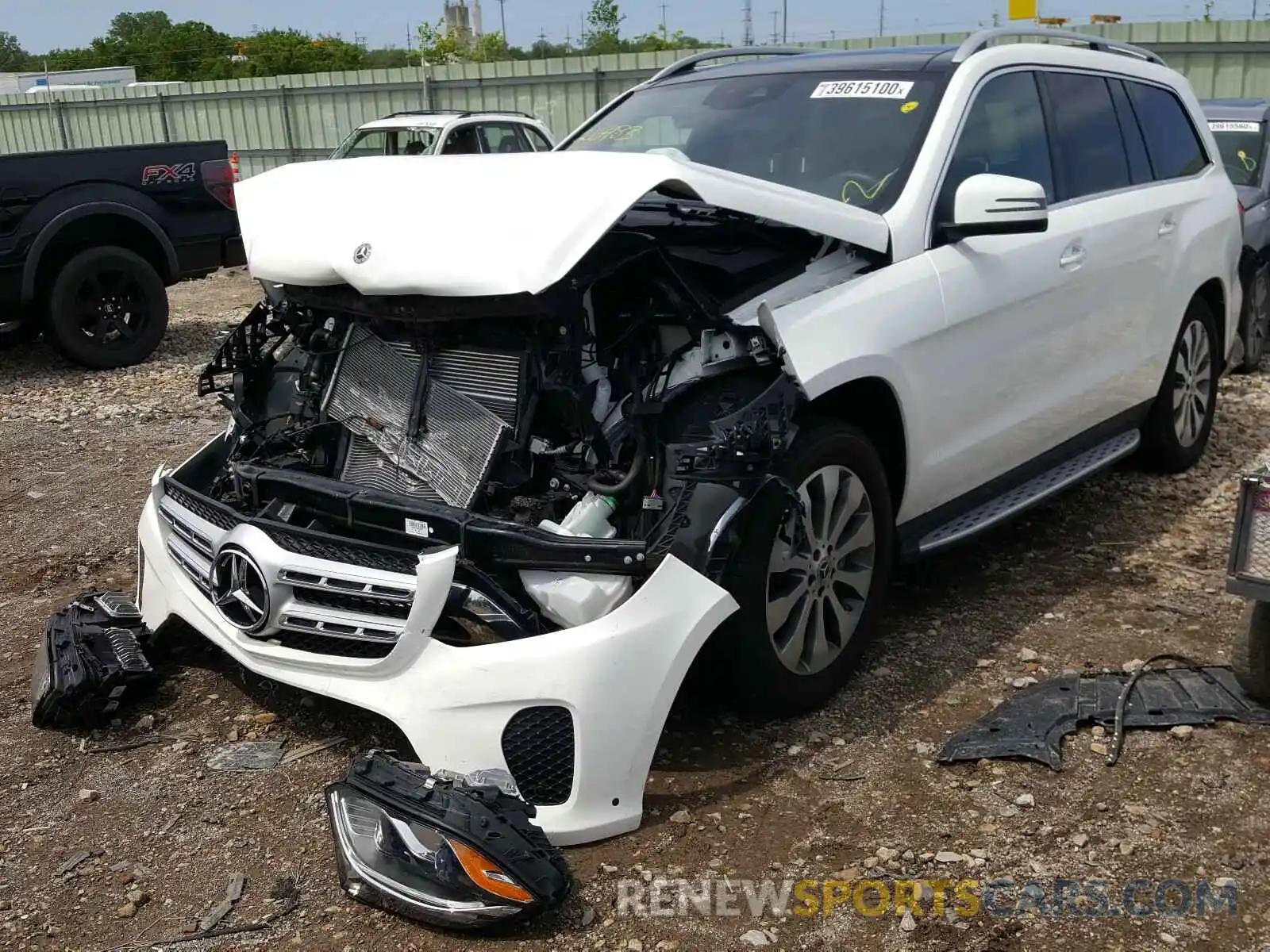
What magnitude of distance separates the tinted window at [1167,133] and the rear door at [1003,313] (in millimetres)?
1003

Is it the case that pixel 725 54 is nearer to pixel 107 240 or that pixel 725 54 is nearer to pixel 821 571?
pixel 821 571

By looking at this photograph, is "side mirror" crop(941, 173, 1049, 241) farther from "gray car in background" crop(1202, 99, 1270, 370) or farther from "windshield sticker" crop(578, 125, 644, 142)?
"gray car in background" crop(1202, 99, 1270, 370)

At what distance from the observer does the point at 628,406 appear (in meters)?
3.45

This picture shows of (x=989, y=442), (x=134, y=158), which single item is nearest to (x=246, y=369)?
(x=989, y=442)

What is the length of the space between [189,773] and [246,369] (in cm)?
149

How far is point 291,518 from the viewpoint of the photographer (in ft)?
12.1

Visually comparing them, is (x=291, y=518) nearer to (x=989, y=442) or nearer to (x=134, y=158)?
(x=989, y=442)

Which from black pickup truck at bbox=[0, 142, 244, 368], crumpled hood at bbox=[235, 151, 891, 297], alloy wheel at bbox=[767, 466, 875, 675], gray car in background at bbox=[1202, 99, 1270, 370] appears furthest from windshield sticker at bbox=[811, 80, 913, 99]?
black pickup truck at bbox=[0, 142, 244, 368]

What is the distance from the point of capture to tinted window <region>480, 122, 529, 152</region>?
13.4 m

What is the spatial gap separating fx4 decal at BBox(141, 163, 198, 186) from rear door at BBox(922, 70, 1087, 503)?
6827 mm

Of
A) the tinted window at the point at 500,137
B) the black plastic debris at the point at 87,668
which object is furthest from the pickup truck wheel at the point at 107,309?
the black plastic debris at the point at 87,668

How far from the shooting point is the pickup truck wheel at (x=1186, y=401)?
5684 mm

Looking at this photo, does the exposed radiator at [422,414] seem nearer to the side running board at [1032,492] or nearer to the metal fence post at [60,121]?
the side running board at [1032,492]

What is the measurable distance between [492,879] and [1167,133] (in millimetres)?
4658
